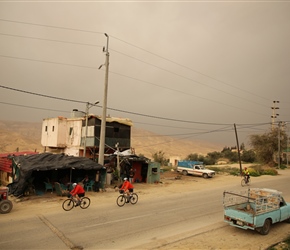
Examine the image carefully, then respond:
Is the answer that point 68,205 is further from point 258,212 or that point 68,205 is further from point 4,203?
point 258,212

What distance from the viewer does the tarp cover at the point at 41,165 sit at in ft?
58.9

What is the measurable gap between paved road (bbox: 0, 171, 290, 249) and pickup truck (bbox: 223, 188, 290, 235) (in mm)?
1097

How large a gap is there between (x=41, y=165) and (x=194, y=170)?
22.3m

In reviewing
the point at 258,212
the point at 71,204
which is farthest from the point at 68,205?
the point at 258,212

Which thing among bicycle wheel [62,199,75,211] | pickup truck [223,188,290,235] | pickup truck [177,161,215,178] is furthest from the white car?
bicycle wheel [62,199,75,211]

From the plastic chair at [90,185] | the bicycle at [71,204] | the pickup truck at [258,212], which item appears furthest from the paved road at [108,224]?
the plastic chair at [90,185]

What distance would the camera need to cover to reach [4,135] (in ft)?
315

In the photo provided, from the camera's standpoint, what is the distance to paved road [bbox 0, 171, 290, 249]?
9.66m

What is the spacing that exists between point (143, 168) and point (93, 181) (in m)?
8.18

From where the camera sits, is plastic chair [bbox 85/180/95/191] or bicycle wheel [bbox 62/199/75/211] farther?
plastic chair [bbox 85/180/95/191]

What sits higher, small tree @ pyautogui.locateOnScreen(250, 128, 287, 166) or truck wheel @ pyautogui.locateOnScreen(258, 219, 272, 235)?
small tree @ pyautogui.locateOnScreen(250, 128, 287, 166)

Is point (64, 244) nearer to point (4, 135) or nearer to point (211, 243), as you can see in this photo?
point (211, 243)

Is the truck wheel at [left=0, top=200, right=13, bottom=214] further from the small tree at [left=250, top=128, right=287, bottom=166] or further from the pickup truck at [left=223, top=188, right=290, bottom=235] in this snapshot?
the small tree at [left=250, top=128, right=287, bottom=166]

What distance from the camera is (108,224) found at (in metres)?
12.0
